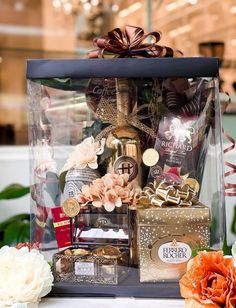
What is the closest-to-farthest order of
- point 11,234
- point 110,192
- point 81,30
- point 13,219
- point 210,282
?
point 210,282 → point 110,192 → point 11,234 → point 13,219 → point 81,30

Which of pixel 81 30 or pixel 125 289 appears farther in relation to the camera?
pixel 81 30

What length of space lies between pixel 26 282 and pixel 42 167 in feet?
0.66

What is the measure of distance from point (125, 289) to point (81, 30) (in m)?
2.82

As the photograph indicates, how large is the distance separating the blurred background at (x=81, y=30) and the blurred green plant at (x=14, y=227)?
3.18ft

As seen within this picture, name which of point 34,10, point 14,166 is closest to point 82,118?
point 14,166

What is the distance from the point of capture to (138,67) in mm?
715

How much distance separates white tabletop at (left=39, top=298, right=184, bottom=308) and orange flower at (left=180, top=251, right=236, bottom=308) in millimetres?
74

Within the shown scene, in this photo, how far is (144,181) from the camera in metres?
0.75

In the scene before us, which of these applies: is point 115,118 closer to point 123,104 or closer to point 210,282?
point 123,104

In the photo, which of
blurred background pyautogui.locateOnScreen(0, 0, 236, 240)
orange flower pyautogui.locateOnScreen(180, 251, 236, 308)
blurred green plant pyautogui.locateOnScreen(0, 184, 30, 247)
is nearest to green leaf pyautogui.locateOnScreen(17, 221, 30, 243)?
blurred green plant pyautogui.locateOnScreen(0, 184, 30, 247)

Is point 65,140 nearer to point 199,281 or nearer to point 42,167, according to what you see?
point 42,167

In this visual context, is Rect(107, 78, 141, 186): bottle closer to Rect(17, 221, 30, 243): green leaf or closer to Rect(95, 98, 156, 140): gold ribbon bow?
Rect(95, 98, 156, 140): gold ribbon bow

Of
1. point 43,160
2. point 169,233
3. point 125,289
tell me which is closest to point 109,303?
point 125,289

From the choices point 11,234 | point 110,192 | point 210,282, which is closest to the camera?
point 210,282
